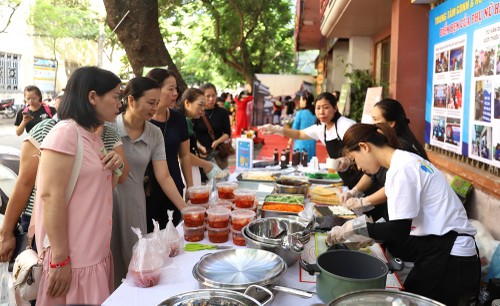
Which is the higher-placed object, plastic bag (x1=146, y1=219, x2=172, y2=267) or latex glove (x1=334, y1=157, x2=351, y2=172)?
latex glove (x1=334, y1=157, x2=351, y2=172)

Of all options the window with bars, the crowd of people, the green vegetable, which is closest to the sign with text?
the green vegetable

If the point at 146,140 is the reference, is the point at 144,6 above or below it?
above

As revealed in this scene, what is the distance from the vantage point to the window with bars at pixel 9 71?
15.3 metres

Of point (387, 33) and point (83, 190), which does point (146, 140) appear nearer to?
point (83, 190)

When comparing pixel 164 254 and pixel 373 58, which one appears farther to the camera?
pixel 373 58

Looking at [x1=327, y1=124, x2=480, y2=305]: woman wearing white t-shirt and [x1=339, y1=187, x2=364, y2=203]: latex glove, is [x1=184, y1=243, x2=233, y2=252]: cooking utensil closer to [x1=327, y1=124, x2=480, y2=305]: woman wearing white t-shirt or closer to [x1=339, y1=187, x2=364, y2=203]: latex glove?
[x1=327, y1=124, x2=480, y2=305]: woman wearing white t-shirt

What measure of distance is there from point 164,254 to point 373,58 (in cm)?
872

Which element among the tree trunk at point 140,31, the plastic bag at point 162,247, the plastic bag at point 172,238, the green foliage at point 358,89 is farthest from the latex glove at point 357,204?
the green foliage at point 358,89

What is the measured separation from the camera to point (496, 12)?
10.2 ft

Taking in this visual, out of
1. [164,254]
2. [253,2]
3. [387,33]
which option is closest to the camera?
[164,254]

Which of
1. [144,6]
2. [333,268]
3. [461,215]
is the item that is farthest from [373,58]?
[333,268]

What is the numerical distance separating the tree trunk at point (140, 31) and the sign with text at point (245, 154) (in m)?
2.09

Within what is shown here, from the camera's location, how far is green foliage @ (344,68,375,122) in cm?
871

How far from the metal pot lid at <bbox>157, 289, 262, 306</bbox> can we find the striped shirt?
3.62 ft
